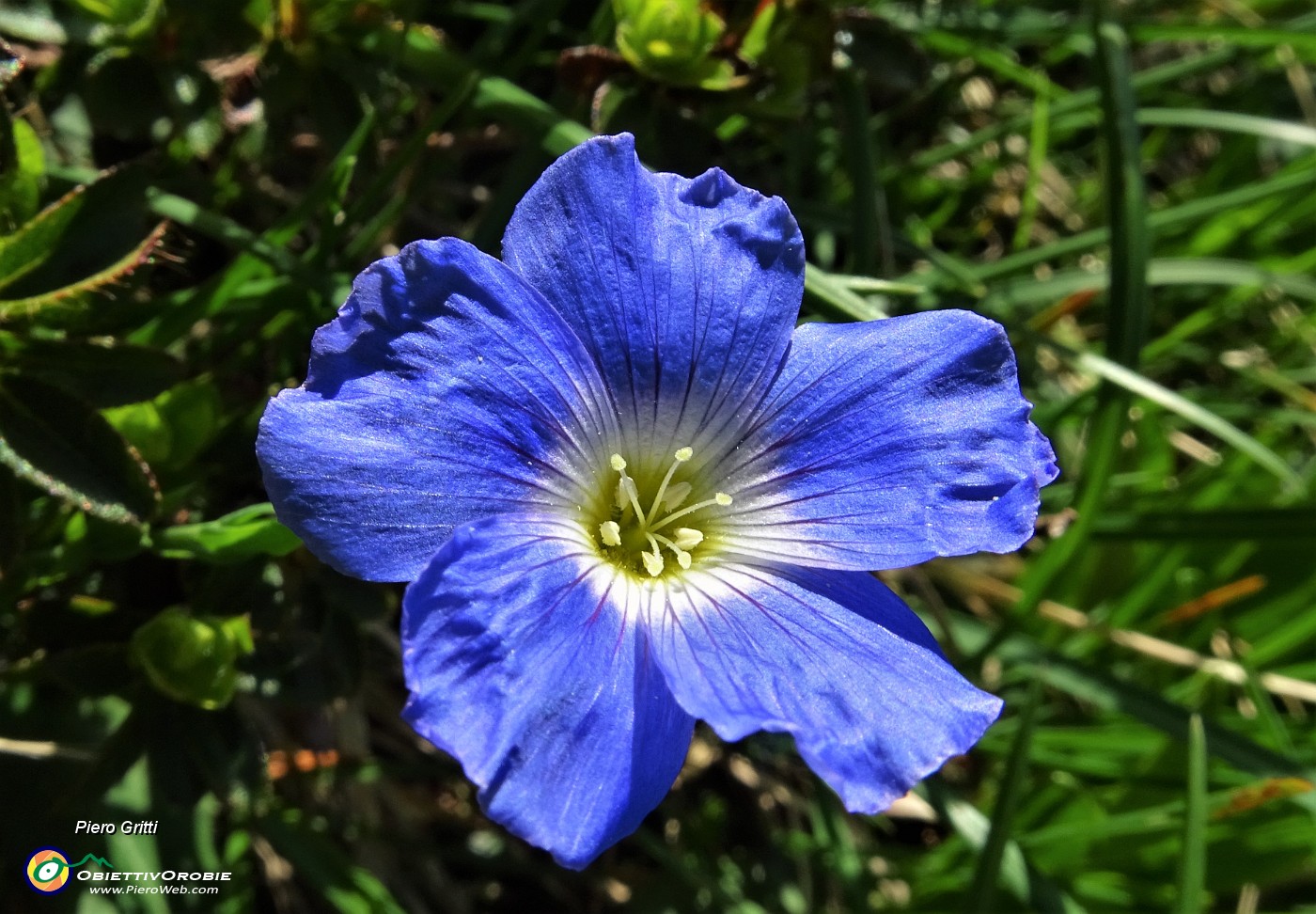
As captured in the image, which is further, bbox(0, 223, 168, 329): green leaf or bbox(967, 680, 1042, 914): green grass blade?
bbox(967, 680, 1042, 914): green grass blade

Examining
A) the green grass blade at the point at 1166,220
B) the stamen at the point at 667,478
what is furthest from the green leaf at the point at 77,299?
the green grass blade at the point at 1166,220

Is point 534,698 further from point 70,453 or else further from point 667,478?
point 70,453

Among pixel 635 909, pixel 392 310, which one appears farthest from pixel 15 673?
pixel 635 909

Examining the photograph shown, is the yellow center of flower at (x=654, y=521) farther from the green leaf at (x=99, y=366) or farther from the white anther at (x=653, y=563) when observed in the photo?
the green leaf at (x=99, y=366)

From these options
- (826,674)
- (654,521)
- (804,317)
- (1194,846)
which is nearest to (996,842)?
(1194,846)

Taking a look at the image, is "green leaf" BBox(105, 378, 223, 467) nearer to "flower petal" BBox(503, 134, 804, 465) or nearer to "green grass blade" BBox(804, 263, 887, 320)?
"flower petal" BBox(503, 134, 804, 465)

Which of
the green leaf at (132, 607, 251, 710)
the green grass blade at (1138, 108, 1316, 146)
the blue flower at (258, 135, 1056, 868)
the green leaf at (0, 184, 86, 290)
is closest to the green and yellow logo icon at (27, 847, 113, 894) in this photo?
the green leaf at (132, 607, 251, 710)
